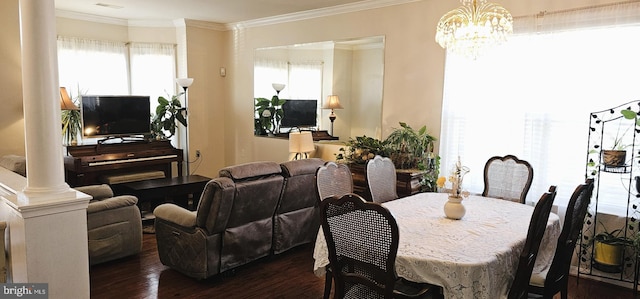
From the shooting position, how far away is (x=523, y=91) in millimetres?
4008

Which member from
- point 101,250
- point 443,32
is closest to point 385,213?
point 443,32

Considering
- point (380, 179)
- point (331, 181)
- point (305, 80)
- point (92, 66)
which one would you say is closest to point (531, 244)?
point (331, 181)

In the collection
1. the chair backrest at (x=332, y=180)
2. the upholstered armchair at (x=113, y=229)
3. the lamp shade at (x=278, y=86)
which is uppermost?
the lamp shade at (x=278, y=86)

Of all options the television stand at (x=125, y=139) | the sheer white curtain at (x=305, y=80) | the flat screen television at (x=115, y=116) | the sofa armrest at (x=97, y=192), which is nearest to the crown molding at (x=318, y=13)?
the sheer white curtain at (x=305, y=80)

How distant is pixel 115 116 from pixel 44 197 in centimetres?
337

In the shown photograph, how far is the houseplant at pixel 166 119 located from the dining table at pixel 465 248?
4.22m

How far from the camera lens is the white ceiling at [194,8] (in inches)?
209

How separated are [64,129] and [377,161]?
4.36 metres

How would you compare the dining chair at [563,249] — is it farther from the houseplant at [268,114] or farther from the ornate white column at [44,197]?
the houseplant at [268,114]

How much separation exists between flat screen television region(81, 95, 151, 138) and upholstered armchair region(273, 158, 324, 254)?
3.15 metres

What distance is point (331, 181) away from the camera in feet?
10.9

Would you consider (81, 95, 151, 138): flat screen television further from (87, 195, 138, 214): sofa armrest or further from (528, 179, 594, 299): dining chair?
(528, 179, 594, 299): dining chair

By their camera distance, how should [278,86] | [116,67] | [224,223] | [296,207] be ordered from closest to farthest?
[224,223] < [296,207] < [278,86] < [116,67]

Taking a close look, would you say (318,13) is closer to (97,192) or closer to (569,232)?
(97,192)
